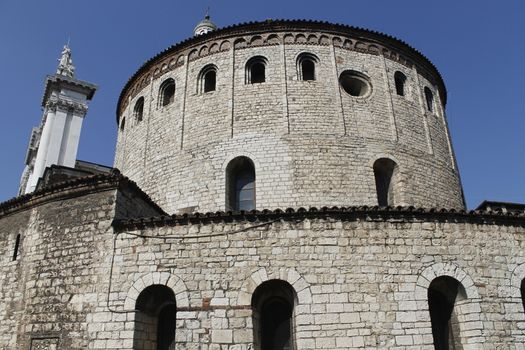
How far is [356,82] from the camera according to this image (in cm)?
1542

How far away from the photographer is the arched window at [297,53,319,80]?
15.1 meters

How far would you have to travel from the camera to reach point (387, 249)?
9.20 metres

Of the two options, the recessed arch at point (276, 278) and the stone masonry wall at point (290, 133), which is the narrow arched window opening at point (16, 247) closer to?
the stone masonry wall at point (290, 133)

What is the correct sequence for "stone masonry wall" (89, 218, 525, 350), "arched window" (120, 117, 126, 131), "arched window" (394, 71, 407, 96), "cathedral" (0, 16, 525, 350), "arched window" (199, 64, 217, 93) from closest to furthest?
"stone masonry wall" (89, 218, 525, 350) < "cathedral" (0, 16, 525, 350) < "arched window" (199, 64, 217, 93) < "arched window" (394, 71, 407, 96) < "arched window" (120, 117, 126, 131)

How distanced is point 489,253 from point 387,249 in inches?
86.9

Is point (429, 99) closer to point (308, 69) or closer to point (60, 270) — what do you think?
point (308, 69)

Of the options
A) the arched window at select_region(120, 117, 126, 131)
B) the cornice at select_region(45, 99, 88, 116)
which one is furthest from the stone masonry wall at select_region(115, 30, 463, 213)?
the cornice at select_region(45, 99, 88, 116)

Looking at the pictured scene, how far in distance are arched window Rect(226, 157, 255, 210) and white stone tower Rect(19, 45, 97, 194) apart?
9.03 metres

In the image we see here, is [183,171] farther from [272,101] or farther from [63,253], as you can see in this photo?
[63,253]

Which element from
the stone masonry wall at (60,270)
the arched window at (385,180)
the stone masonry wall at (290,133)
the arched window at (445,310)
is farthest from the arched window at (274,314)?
the arched window at (385,180)

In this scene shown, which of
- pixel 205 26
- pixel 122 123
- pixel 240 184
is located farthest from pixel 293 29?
pixel 205 26

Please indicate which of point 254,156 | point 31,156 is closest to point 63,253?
point 254,156

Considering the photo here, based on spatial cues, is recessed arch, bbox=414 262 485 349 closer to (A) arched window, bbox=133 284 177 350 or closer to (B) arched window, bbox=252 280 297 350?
(B) arched window, bbox=252 280 297 350

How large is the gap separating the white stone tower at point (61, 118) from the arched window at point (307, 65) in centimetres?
1057
